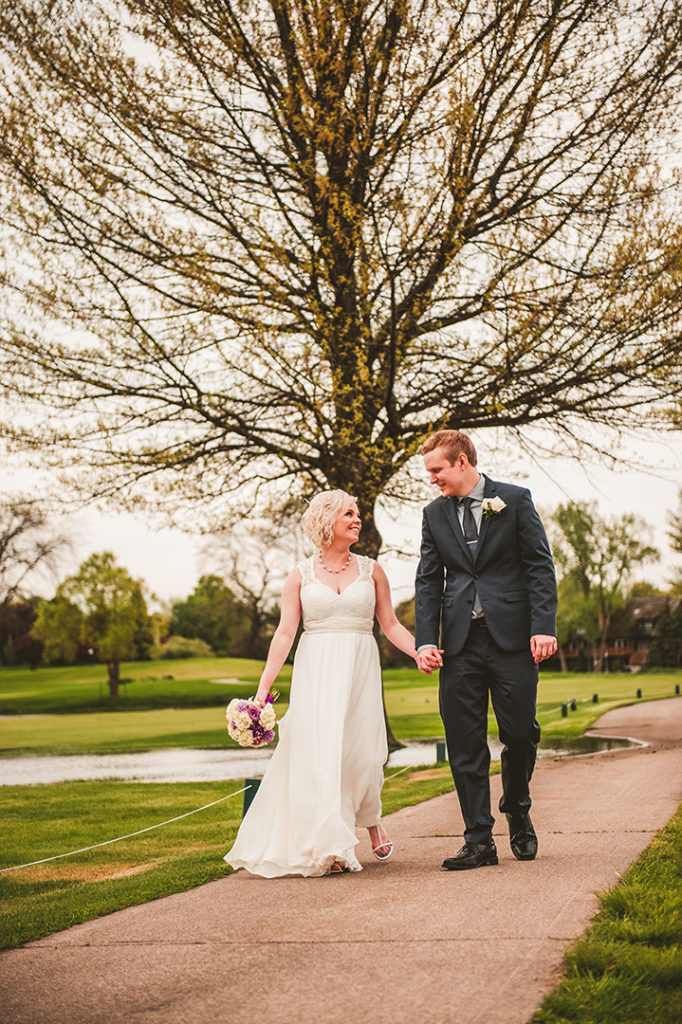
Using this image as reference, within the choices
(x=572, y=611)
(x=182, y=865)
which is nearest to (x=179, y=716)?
(x=182, y=865)

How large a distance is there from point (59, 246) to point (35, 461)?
3.01 meters

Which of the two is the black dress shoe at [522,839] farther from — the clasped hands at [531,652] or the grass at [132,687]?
the grass at [132,687]

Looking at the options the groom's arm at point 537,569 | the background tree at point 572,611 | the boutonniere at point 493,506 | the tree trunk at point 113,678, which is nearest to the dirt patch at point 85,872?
the groom's arm at point 537,569

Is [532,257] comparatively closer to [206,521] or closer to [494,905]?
[206,521]

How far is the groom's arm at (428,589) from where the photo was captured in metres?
5.90

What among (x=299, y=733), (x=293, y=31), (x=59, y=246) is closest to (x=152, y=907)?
(x=299, y=733)

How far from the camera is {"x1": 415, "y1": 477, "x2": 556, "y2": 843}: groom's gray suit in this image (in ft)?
18.4

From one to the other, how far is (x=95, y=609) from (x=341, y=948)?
48.0 metres

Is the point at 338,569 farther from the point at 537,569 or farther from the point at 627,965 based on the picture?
the point at 627,965

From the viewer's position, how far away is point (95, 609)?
50.2 m

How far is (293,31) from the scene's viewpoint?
13305mm

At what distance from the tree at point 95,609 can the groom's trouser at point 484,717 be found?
4423 cm

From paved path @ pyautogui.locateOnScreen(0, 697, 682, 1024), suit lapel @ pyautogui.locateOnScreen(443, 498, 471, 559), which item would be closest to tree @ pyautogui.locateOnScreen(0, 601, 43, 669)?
suit lapel @ pyautogui.locateOnScreen(443, 498, 471, 559)

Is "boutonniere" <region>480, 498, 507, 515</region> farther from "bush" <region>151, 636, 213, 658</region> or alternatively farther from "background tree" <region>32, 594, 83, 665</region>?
"bush" <region>151, 636, 213, 658</region>
